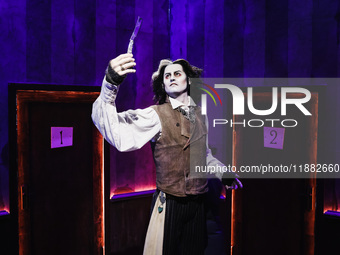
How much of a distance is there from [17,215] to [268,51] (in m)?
3.43

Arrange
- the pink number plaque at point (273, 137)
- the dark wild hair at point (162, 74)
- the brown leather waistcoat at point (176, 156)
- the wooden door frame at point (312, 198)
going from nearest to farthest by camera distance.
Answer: the brown leather waistcoat at point (176, 156), the dark wild hair at point (162, 74), the wooden door frame at point (312, 198), the pink number plaque at point (273, 137)

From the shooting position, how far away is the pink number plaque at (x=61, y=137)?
328 centimetres

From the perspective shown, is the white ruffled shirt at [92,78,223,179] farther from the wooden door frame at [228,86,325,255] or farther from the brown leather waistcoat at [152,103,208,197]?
the wooden door frame at [228,86,325,255]

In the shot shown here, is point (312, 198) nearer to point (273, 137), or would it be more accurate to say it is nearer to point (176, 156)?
point (273, 137)

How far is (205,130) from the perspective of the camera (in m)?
1.98

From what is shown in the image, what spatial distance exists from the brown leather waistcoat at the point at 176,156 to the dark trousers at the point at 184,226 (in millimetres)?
94

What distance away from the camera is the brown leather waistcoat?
5.80 feet

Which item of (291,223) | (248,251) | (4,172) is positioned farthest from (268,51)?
(4,172)

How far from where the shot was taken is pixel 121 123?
1.58 metres

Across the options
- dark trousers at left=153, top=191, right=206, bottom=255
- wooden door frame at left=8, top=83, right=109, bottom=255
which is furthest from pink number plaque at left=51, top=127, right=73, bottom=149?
dark trousers at left=153, top=191, right=206, bottom=255

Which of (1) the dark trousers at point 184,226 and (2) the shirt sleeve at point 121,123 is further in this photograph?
(1) the dark trousers at point 184,226

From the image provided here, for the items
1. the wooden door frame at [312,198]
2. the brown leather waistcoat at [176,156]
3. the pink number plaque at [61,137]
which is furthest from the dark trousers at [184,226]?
the pink number plaque at [61,137]

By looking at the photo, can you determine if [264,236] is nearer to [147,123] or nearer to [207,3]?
[147,123]

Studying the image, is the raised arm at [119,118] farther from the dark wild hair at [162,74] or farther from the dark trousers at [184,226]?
the dark trousers at [184,226]
